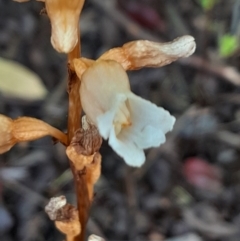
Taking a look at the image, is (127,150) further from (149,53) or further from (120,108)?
(149,53)

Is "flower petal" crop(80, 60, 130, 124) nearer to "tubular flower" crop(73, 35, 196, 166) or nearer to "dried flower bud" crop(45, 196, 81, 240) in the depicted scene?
"tubular flower" crop(73, 35, 196, 166)

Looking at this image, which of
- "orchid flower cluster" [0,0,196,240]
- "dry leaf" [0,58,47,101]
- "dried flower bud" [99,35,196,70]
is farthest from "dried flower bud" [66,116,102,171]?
"dry leaf" [0,58,47,101]

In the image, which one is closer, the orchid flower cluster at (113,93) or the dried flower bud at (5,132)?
the orchid flower cluster at (113,93)

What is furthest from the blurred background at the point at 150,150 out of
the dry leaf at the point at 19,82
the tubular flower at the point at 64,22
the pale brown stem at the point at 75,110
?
the tubular flower at the point at 64,22

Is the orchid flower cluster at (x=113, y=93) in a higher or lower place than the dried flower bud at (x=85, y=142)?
higher

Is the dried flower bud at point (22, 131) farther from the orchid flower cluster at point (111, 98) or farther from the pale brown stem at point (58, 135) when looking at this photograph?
the orchid flower cluster at point (111, 98)

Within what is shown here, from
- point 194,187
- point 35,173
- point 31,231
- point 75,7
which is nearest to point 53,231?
point 31,231
